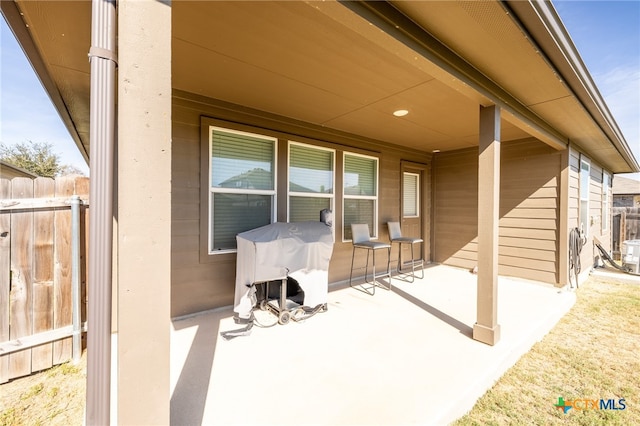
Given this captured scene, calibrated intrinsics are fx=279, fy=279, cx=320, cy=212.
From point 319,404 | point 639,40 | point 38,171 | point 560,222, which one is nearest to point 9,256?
point 319,404

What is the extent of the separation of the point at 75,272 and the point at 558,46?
416 centimetres

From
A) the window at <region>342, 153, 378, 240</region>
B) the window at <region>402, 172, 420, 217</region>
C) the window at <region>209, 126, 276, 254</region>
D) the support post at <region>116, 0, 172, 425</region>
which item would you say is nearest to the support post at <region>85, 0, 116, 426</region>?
the support post at <region>116, 0, 172, 425</region>

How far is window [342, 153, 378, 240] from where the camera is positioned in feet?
15.0

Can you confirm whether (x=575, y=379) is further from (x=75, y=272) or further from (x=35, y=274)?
(x=35, y=274)

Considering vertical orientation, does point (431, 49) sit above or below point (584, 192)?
above

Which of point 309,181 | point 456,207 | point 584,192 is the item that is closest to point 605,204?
point 584,192

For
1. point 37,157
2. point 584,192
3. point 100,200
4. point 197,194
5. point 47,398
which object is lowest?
point 47,398

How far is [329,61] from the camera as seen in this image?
7.53ft

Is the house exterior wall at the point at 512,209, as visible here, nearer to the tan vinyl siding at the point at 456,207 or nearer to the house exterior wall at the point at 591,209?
the tan vinyl siding at the point at 456,207

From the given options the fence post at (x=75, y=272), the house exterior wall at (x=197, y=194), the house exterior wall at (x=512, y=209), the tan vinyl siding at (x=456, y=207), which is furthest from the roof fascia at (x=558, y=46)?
the fence post at (x=75, y=272)

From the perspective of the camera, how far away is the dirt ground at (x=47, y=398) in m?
1.76

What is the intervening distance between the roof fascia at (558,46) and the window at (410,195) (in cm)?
282

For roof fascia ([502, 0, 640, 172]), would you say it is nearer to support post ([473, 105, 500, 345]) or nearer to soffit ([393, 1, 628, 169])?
soffit ([393, 1, 628, 169])

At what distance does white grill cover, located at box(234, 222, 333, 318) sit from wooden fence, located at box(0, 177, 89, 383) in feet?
4.48
